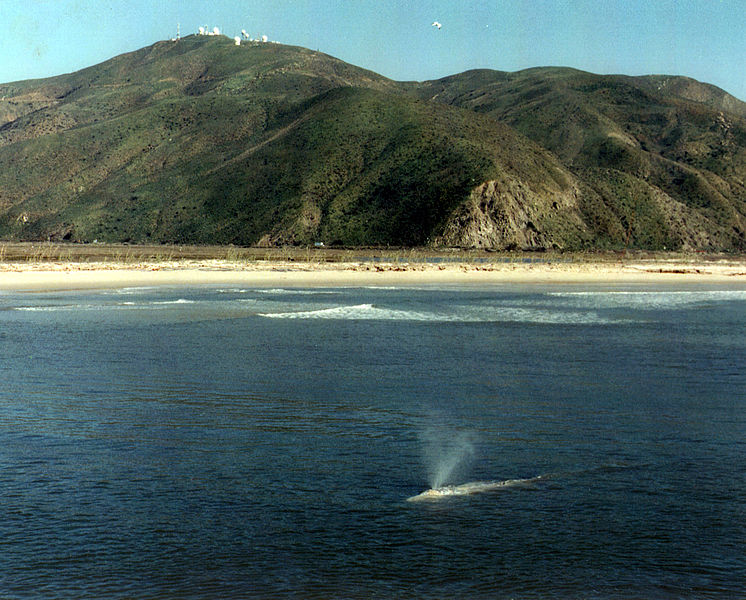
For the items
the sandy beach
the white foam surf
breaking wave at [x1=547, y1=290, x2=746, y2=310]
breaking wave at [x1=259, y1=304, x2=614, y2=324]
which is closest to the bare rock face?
the sandy beach

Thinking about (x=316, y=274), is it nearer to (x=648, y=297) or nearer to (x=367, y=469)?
(x=648, y=297)

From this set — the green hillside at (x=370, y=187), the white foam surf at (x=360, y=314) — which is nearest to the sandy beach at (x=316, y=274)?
Answer: the white foam surf at (x=360, y=314)

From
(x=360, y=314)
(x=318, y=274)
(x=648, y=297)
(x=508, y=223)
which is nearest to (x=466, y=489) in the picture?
(x=360, y=314)

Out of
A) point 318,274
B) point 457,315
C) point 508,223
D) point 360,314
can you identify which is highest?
point 508,223

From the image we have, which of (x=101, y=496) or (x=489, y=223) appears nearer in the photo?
(x=101, y=496)

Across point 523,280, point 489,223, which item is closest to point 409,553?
point 523,280

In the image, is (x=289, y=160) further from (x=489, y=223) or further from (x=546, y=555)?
(x=546, y=555)
